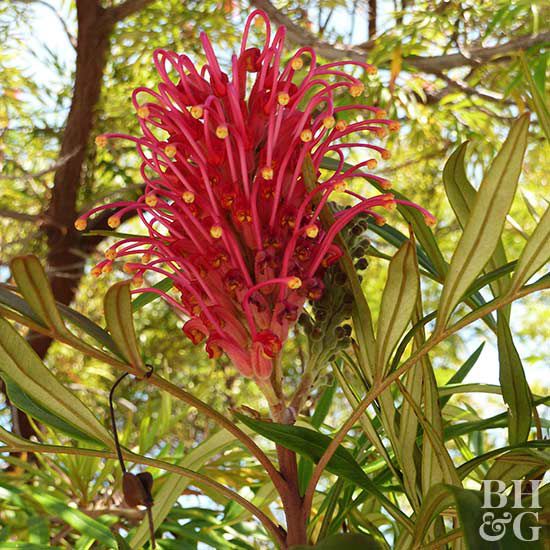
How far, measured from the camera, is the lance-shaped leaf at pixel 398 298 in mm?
316

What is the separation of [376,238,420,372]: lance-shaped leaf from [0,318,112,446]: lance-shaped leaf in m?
0.14

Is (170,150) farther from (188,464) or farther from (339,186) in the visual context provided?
(188,464)

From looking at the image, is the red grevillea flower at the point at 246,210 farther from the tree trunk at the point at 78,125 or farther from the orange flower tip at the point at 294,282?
the tree trunk at the point at 78,125

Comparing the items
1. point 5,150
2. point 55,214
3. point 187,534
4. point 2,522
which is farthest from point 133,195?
point 187,534

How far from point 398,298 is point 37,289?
15 cm

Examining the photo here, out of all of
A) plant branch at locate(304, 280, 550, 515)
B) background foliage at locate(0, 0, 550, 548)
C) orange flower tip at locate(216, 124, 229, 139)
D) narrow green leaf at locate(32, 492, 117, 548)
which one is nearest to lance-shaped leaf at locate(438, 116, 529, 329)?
plant branch at locate(304, 280, 550, 515)

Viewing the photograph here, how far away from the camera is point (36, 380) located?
0.33 m

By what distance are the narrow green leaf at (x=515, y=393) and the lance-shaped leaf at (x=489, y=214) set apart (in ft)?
0.29

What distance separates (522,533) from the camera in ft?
0.93

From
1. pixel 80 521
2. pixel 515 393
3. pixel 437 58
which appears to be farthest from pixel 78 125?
pixel 515 393

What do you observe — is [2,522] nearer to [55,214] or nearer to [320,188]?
[320,188]

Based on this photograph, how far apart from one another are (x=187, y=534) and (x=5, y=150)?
3.52 feet

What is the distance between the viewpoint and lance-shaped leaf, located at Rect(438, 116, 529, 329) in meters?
0.29

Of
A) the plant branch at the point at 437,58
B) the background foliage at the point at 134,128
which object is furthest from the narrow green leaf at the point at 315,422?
the plant branch at the point at 437,58
